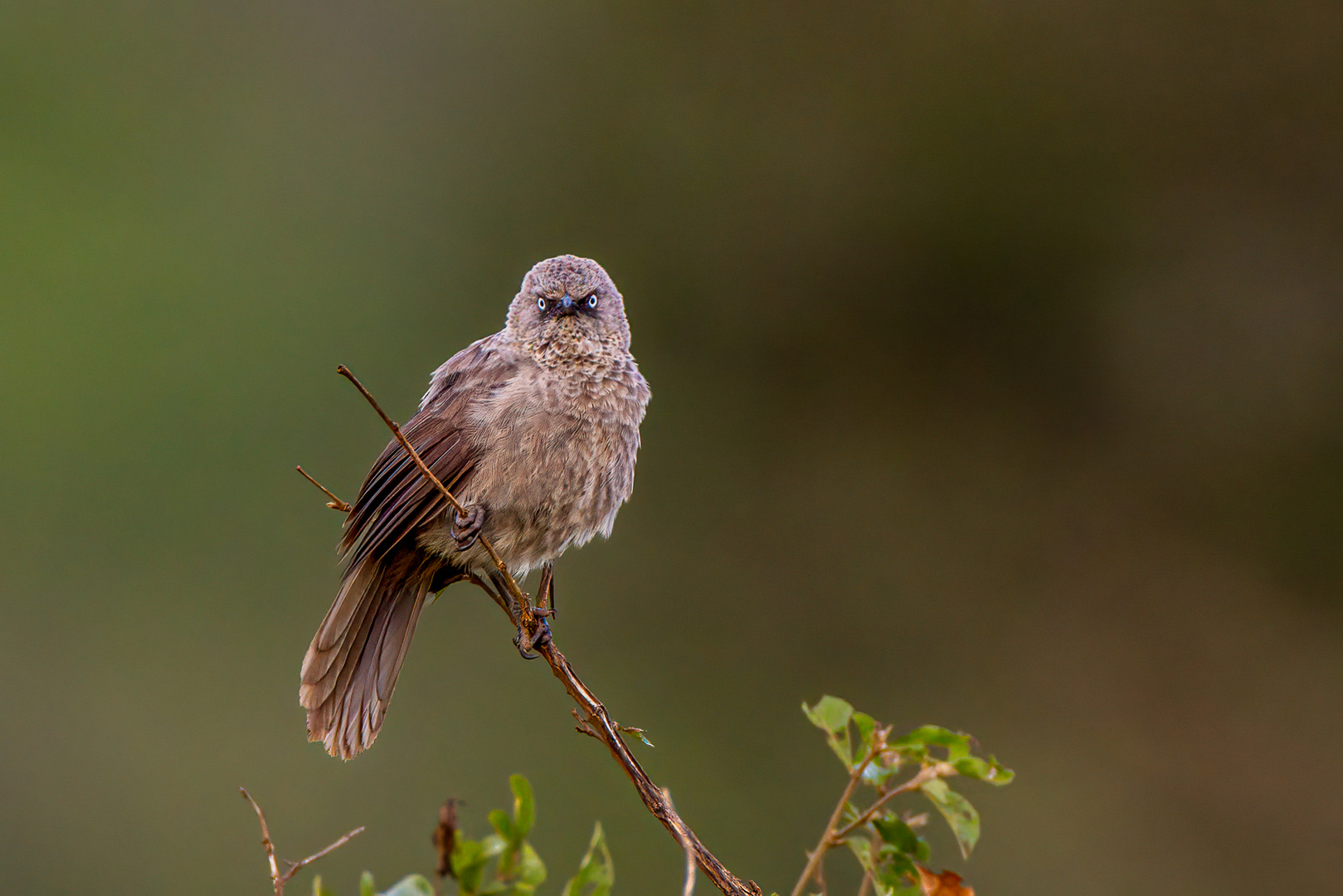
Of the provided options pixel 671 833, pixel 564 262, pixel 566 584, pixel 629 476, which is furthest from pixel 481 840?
pixel 566 584

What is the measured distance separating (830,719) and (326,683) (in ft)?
4.83

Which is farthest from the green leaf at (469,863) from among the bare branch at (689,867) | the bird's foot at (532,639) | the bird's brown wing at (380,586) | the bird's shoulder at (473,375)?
the bird's shoulder at (473,375)

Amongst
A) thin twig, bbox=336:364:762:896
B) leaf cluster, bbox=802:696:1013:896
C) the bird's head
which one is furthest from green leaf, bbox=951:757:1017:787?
the bird's head

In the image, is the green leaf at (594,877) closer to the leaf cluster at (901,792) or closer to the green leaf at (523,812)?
the green leaf at (523,812)

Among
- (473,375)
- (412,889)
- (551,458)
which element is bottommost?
(412,889)

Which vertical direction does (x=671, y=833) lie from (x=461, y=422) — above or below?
below

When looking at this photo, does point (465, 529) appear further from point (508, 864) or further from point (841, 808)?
point (508, 864)

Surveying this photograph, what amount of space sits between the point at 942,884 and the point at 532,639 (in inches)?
36.5

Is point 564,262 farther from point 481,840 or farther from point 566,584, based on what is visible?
point 566,584

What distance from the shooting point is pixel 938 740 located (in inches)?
53.9

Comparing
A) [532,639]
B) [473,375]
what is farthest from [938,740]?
[473,375]

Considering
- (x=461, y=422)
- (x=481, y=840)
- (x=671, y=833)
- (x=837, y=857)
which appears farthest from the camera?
(x=837, y=857)

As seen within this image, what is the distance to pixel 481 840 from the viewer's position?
0.89 meters

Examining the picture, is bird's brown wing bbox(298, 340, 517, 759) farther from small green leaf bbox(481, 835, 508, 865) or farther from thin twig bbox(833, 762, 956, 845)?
small green leaf bbox(481, 835, 508, 865)
